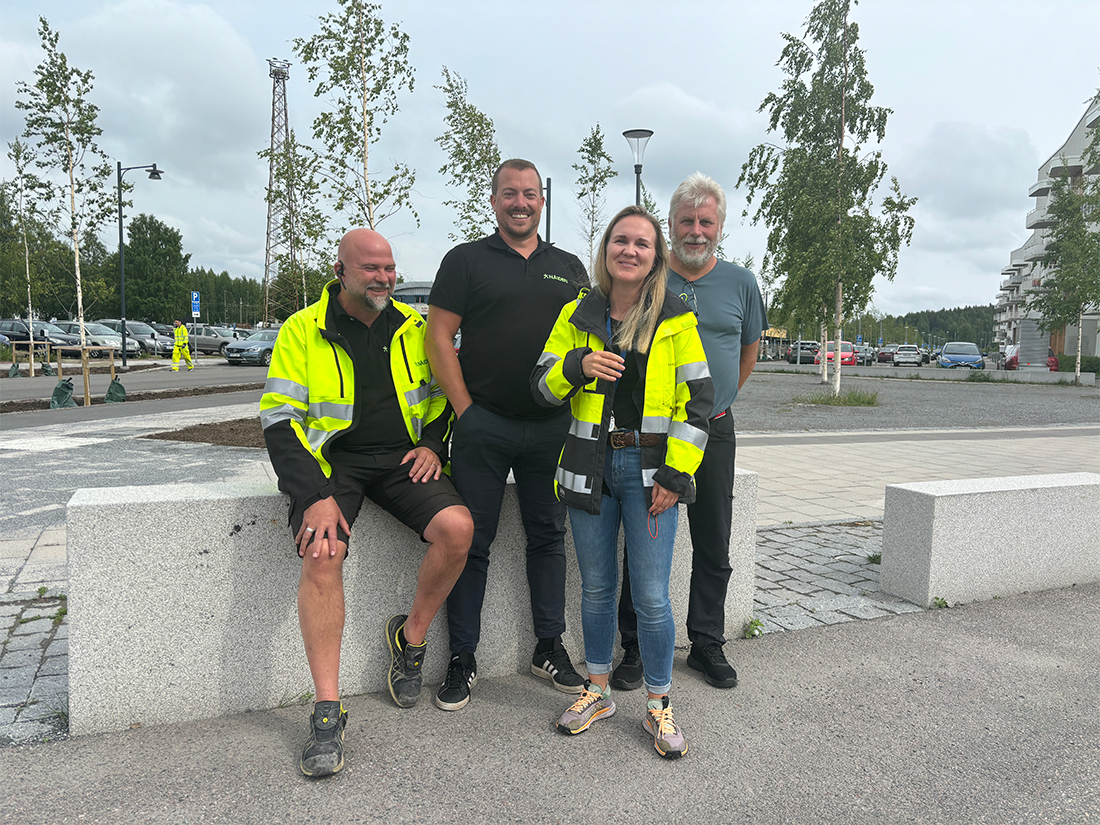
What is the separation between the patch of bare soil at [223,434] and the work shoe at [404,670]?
733 cm

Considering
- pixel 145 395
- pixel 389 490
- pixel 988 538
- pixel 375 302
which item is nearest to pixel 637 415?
pixel 389 490

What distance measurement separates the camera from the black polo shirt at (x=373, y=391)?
309cm

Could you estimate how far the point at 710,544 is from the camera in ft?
11.5

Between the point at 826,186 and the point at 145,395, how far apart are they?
663 inches

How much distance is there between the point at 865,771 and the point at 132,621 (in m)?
2.75

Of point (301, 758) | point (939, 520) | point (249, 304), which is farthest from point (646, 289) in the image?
point (249, 304)

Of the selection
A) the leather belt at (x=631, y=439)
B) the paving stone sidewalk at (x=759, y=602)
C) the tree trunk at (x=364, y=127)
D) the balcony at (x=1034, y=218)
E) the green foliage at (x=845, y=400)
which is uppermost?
the balcony at (x=1034, y=218)

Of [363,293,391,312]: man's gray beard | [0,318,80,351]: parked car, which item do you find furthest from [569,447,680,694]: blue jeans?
[0,318,80,351]: parked car

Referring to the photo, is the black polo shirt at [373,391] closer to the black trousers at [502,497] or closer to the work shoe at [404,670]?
the black trousers at [502,497]

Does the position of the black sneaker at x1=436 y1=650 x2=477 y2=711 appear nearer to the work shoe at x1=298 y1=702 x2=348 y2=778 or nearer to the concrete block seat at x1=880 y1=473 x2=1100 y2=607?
the work shoe at x1=298 y1=702 x2=348 y2=778

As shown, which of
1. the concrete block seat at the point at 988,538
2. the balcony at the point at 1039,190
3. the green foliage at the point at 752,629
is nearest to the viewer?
the green foliage at the point at 752,629

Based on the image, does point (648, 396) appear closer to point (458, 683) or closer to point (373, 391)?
point (373, 391)

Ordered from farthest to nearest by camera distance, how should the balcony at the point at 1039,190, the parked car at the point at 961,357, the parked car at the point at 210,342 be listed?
the balcony at the point at 1039,190
the parked car at the point at 210,342
the parked car at the point at 961,357

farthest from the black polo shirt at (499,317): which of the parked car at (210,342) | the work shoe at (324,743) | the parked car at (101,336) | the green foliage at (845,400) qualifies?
the parked car at (210,342)
